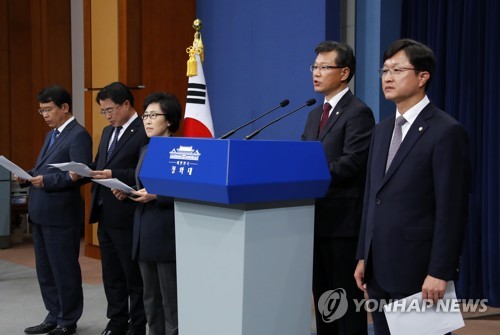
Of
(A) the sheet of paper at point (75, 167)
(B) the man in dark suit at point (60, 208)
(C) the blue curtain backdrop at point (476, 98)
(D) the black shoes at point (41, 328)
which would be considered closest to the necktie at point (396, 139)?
(A) the sheet of paper at point (75, 167)

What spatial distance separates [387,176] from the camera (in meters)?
2.21

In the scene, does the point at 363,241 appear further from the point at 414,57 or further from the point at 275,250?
the point at 414,57

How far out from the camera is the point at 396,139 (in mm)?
2289

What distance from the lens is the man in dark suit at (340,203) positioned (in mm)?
2768

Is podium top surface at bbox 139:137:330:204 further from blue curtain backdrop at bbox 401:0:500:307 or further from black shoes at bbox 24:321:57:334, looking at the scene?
blue curtain backdrop at bbox 401:0:500:307

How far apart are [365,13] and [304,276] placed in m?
2.76

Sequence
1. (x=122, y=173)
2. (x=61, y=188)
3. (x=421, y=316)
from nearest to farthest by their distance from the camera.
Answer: (x=421, y=316) → (x=122, y=173) → (x=61, y=188)

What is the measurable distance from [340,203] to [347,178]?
0.12 meters

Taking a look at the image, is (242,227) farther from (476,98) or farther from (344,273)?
(476,98)

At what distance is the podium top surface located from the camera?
215cm

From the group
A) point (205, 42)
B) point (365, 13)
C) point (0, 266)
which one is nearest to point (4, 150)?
point (0, 266)

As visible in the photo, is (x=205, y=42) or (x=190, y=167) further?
(x=205, y=42)

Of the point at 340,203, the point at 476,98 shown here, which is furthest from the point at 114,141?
the point at 476,98

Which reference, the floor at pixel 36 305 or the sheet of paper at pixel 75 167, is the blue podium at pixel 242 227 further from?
the floor at pixel 36 305
